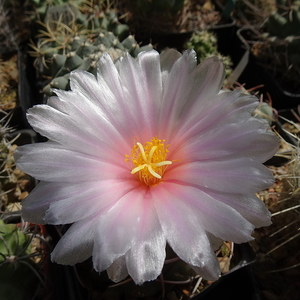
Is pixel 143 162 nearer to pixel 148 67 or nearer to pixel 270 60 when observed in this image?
pixel 148 67

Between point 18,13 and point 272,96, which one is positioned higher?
point 18,13

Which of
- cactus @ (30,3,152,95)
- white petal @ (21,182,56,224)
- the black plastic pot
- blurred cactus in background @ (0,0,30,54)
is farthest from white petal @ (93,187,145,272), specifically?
blurred cactus in background @ (0,0,30,54)

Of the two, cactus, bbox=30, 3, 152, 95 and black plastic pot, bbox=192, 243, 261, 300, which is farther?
cactus, bbox=30, 3, 152, 95

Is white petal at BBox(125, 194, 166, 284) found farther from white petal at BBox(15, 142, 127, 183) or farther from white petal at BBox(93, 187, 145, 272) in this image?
white petal at BBox(15, 142, 127, 183)

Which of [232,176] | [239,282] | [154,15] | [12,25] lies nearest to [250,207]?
[232,176]

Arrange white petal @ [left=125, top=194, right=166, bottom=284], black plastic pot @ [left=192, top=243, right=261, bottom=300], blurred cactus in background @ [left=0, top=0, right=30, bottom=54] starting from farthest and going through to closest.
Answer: blurred cactus in background @ [left=0, top=0, right=30, bottom=54], black plastic pot @ [left=192, top=243, right=261, bottom=300], white petal @ [left=125, top=194, right=166, bottom=284]

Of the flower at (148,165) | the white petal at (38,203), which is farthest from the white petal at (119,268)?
the white petal at (38,203)

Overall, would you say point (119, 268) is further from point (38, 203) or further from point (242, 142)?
point (242, 142)

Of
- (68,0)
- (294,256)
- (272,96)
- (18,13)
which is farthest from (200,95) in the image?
(18,13)
